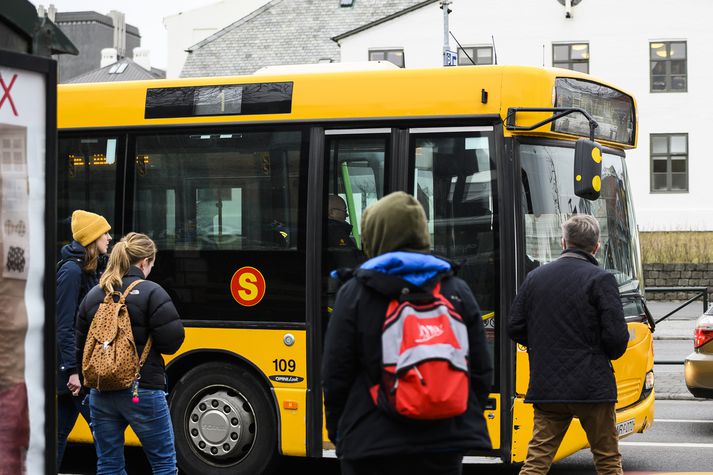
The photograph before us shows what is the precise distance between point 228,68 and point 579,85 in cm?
3850

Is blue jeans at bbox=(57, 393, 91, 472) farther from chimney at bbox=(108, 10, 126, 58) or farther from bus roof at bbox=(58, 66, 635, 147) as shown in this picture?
chimney at bbox=(108, 10, 126, 58)

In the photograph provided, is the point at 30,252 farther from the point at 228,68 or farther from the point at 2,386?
the point at 228,68

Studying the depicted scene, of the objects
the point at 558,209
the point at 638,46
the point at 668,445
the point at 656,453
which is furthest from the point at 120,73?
the point at 558,209

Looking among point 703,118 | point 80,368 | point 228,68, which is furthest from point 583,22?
point 80,368

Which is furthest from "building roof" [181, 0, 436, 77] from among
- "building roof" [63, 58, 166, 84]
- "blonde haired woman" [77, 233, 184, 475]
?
"blonde haired woman" [77, 233, 184, 475]

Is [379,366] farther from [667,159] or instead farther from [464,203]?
[667,159]

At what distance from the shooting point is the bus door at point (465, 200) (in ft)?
25.6

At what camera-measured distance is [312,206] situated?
8156mm

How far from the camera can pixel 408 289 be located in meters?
4.02

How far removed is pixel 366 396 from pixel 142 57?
197 feet

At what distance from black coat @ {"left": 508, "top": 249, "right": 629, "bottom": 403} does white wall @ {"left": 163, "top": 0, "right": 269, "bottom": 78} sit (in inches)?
1984

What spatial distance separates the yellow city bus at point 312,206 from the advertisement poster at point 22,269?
4.34m

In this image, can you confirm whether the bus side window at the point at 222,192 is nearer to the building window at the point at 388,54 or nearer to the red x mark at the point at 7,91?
the red x mark at the point at 7,91

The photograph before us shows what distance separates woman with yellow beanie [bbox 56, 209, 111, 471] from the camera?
6758mm
